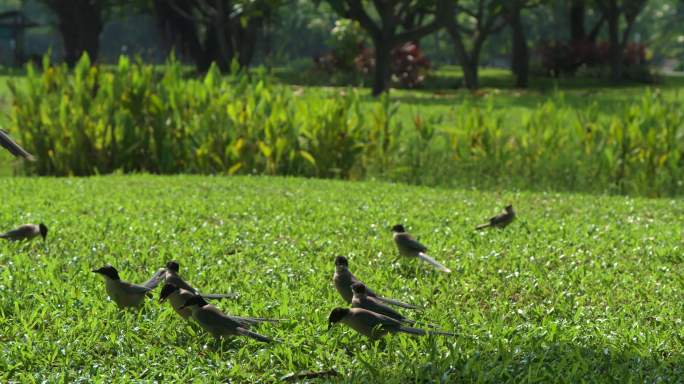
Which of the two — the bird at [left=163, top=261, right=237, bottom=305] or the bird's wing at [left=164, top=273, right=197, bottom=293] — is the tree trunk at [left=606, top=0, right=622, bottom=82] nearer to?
the bird at [left=163, top=261, right=237, bottom=305]

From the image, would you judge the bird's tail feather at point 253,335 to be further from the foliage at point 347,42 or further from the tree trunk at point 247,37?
the tree trunk at point 247,37

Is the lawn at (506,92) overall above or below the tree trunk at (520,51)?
below

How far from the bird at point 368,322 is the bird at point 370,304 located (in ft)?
0.23

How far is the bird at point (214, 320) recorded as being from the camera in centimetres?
495

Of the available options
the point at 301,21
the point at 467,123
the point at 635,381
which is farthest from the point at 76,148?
the point at 301,21

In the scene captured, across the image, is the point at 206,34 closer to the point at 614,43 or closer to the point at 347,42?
the point at 347,42

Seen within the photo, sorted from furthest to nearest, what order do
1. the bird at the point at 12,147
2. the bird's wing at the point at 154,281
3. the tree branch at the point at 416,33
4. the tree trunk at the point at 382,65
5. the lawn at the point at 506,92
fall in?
the tree trunk at the point at 382,65 < the tree branch at the point at 416,33 < the lawn at the point at 506,92 < the bird's wing at the point at 154,281 < the bird at the point at 12,147

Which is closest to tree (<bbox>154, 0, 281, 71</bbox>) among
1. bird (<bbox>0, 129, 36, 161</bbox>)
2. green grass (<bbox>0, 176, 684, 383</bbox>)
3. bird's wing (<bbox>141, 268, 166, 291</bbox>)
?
green grass (<bbox>0, 176, 684, 383</bbox>)

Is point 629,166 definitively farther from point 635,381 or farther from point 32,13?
point 32,13

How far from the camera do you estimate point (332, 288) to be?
6461 millimetres

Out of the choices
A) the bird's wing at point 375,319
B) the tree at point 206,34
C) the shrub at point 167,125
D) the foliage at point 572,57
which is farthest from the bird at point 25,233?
the foliage at point 572,57

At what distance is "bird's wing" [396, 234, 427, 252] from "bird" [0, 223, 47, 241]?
113 inches

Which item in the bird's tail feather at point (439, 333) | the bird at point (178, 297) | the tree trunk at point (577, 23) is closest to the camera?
the bird's tail feather at point (439, 333)

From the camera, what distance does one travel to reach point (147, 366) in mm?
4891
